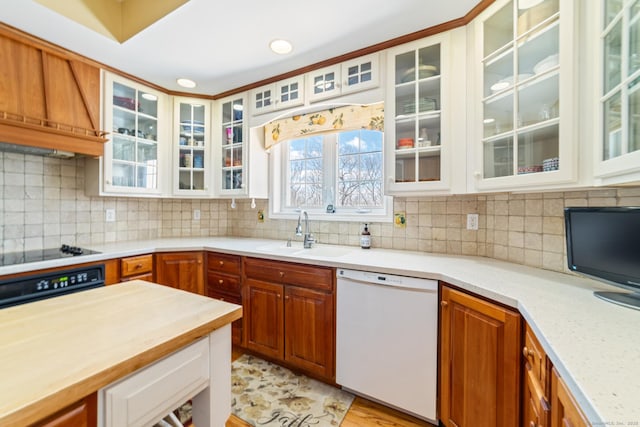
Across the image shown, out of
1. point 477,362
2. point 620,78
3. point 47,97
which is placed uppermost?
point 47,97

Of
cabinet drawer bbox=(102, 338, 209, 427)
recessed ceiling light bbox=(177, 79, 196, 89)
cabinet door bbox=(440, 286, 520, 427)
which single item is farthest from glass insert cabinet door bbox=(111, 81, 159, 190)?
cabinet door bbox=(440, 286, 520, 427)

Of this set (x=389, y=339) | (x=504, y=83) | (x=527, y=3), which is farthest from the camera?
(x=389, y=339)

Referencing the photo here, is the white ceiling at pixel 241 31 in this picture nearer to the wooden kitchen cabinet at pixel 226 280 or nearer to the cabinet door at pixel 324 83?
the cabinet door at pixel 324 83

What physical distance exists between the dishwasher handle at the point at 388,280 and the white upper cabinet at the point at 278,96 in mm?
1506

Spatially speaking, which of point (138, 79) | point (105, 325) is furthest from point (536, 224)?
point (138, 79)

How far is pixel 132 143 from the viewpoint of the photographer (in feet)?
8.16

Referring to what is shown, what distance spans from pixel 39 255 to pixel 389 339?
246cm

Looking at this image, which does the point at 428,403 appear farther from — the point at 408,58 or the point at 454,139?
the point at 408,58

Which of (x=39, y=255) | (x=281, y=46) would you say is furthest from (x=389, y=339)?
(x=39, y=255)

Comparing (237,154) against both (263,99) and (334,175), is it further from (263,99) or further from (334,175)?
(334,175)

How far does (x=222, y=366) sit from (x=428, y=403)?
3.97 ft

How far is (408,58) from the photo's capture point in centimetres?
190

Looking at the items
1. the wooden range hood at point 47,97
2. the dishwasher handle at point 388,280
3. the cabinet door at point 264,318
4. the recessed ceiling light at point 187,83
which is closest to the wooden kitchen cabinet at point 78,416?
the dishwasher handle at point 388,280

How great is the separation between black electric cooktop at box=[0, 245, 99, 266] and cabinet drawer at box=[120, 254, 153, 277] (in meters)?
0.21
